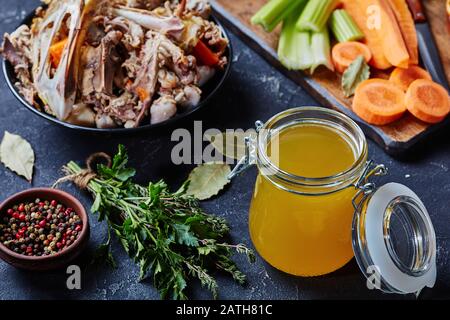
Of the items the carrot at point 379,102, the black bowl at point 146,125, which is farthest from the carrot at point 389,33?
the black bowl at point 146,125

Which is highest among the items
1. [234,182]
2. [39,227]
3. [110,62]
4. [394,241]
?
[110,62]

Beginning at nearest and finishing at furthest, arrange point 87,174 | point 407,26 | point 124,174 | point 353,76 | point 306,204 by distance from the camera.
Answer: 1. point 306,204
2. point 124,174
3. point 87,174
4. point 353,76
5. point 407,26

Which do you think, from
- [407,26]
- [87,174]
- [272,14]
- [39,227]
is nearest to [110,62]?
[87,174]

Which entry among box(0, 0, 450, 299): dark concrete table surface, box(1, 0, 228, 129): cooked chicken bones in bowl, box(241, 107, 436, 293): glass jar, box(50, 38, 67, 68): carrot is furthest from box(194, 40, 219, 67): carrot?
box(241, 107, 436, 293): glass jar

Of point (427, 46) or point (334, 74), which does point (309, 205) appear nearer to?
point (334, 74)

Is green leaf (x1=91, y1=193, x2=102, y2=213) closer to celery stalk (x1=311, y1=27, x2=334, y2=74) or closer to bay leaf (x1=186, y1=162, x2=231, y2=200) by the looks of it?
bay leaf (x1=186, y1=162, x2=231, y2=200)

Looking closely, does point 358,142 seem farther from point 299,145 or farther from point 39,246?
point 39,246

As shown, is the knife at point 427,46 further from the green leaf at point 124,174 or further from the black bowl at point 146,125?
the green leaf at point 124,174

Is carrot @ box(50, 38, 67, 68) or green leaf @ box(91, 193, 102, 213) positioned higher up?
carrot @ box(50, 38, 67, 68)
